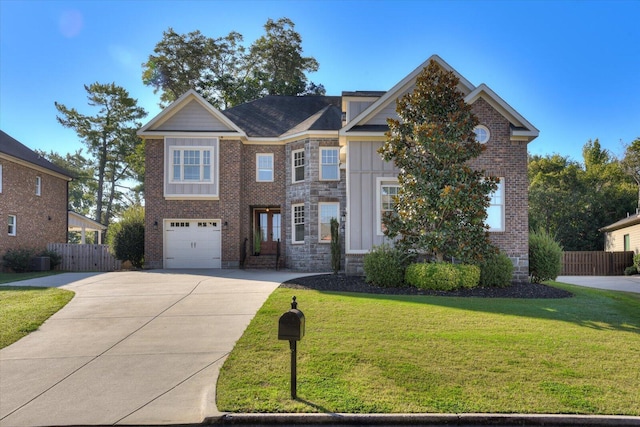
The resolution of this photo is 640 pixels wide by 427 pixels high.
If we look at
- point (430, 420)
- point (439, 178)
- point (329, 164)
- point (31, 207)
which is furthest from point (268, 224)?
point (430, 420)

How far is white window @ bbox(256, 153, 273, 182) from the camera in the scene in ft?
67.9

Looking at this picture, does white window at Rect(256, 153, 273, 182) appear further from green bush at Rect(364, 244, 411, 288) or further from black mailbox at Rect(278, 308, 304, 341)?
black mailbox at Rect(278, 308, 304, 341)

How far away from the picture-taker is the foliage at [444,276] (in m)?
11.3

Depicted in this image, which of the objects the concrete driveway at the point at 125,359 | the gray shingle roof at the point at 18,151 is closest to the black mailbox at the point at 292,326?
the concrete driveway at the point at 125,359

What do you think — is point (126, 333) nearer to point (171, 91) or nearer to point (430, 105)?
point (430, 105)

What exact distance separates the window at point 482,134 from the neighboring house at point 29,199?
2126 cm

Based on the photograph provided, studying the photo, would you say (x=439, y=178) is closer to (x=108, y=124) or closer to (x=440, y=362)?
(x=440, y=362)

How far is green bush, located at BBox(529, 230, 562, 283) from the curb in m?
9.96

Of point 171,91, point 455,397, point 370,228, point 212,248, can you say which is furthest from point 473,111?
point 171,91

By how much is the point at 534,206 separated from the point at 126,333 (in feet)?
110

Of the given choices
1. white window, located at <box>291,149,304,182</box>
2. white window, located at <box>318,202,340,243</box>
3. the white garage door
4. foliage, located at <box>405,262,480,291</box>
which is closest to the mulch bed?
foliage, located at <box>405,262,480,291</box>

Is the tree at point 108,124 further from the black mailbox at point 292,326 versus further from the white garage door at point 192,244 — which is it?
the black mailbox at point 292,326

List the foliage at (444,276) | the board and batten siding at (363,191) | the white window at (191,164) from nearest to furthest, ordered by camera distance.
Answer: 1. the foliage at (444,276)
2. the board and batten siding at (363,191)
3. the white window at (191,164)

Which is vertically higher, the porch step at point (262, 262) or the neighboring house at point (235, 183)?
the neighboring house at point (235, 183)
